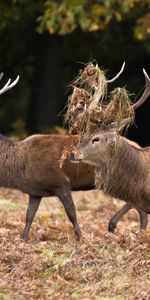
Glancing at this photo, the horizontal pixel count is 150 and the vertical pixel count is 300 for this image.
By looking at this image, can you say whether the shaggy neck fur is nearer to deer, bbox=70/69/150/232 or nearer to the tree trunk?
deer, bbox=70/69/150/232

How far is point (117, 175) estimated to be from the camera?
30.9ft

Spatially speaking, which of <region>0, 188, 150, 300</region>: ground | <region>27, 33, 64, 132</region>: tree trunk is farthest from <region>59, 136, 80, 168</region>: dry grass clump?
<region>27, 33, 64, 132</region>: tree trunk

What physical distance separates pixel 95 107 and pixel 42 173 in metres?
2.06

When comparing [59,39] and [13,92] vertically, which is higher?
[59,39]

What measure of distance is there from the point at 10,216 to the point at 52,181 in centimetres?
194

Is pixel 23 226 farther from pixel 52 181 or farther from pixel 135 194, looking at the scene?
pixel 135 194

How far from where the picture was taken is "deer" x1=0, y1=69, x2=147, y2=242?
35.4 ft

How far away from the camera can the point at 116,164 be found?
9367mm

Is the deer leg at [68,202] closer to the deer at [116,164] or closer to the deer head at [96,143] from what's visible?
the deer at [116,164]

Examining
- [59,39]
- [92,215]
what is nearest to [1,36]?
[59,39]

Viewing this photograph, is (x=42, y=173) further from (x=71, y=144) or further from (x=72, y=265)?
(x=72, y=265)

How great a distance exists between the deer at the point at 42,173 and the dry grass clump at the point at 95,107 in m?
1.61

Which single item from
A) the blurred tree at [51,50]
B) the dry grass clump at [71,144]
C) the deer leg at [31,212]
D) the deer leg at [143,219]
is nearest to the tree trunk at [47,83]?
the blurred tree at [51,50]

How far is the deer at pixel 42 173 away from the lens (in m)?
10.8
